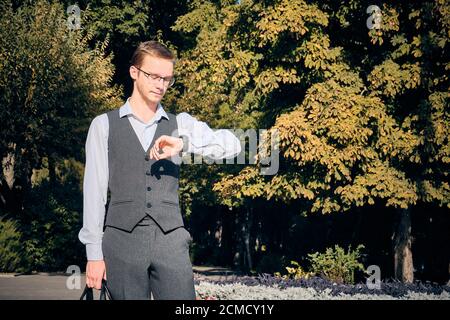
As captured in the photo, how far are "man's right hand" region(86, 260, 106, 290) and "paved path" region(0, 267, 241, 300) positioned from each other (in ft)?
34.3

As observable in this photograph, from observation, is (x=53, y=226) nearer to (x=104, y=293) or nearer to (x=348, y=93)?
(x=348, y=93)

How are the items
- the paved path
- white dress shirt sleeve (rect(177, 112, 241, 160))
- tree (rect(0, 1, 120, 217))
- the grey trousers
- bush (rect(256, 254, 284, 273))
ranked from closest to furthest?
the grey trousers < white dress shirt sleeve (rect(177, 112, 241, 160)) < the paved path < tree (rect(0, 1, 120, 217)) < bush (rect(256, 254, 284, 273))

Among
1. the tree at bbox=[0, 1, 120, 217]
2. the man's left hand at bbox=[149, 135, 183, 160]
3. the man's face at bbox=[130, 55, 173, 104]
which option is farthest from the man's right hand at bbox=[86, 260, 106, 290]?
the tree at bbox=[0, 1, 120, 217]

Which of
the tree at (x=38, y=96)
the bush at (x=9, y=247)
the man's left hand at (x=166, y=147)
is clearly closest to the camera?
the man's left hand at (x=166, y=147)

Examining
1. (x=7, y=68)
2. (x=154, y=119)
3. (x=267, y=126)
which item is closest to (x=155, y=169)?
(x=154, y=119)

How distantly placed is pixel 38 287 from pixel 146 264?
47.1ft

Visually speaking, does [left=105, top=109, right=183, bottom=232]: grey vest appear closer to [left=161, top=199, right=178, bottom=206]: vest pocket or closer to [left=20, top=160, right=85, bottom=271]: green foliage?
[left=161, top=199, right=178, bottom=206]: vest pocket

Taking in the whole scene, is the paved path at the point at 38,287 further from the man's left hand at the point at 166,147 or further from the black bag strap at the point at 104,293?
the man's left hand at the point at 166,147

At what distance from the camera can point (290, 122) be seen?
607 inches

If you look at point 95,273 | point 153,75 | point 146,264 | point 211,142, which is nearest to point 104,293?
point 95,273

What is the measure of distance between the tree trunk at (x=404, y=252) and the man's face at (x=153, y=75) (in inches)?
561

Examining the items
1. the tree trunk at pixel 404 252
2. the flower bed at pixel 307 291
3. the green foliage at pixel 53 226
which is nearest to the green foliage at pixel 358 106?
the tree trunk at pixel 404 252

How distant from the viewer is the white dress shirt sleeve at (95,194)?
369cm

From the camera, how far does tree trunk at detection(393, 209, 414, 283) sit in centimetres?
1691
